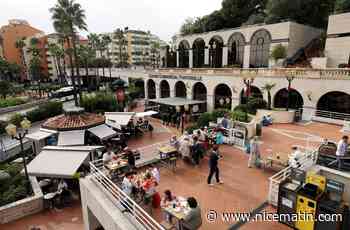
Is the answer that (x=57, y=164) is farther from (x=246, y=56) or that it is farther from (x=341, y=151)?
(x=246, y=56)

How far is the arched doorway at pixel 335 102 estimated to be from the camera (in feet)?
63.2

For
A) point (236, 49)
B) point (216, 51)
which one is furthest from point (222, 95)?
point (216, 51)

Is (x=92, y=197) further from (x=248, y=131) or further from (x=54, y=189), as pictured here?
(x=248, y=131)

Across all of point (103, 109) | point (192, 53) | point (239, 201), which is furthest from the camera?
point (192, 53)

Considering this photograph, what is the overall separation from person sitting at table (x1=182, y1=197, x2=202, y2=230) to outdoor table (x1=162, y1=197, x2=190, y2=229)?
90mm

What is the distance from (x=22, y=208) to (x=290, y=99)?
22721mm

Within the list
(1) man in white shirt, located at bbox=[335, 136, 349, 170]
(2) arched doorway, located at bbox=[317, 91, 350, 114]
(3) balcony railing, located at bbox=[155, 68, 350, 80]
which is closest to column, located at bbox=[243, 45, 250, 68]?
(3) balcony railing, located at bbox=[155, 68, 350, 80]

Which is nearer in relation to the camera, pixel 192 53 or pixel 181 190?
pixel 181 190

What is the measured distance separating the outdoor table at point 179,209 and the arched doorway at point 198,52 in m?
37.4

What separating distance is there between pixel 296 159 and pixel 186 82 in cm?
2507

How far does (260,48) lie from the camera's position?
1264 inches

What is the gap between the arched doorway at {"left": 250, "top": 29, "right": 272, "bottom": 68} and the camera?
103 feet

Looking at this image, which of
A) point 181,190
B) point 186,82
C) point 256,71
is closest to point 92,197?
point 181,190

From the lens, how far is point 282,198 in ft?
20.0
